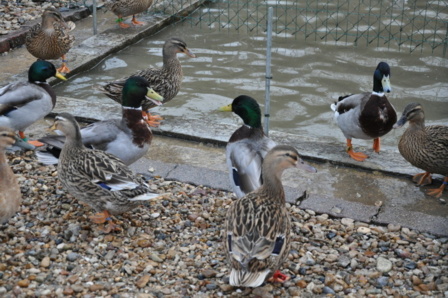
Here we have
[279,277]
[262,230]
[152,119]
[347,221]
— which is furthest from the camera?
[152,119]

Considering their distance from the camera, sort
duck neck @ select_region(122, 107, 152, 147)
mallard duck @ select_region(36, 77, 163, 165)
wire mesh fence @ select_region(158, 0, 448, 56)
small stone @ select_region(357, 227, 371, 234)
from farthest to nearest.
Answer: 1. wire mesh fence @ select_region(158, 0, 448, 56)
2. duck neck @ select_region(122, 107, 152, 147)
3. mallard duck @ select_region(36, 77, 163, 165)
4. small stone @ select_region(357, 227, 371, 234)

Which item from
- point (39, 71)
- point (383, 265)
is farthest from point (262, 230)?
point (39, 71)

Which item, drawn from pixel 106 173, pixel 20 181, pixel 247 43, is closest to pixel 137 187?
pixel 106 173

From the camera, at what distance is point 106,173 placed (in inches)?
186

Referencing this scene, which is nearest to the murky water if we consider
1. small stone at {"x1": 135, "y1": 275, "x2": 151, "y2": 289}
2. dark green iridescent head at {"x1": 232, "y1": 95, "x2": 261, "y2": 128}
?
dark green iridescent head at {"x1": 232, "y1": 95, "x2": 261, "y2": 128}

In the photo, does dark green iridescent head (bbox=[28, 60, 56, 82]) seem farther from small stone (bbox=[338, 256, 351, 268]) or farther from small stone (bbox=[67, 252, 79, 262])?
small stone (bbox=[338, 256, 351, 268])

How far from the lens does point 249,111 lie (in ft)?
17.7

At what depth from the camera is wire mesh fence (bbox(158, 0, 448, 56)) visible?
31.6 feet

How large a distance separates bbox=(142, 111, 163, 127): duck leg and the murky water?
108 mm

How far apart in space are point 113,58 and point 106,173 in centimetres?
466

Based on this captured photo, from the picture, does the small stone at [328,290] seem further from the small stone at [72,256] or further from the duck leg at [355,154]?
the duck leg at [355,154]

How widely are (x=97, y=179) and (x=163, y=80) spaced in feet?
8.50

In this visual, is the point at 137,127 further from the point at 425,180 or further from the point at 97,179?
the point at 425,180

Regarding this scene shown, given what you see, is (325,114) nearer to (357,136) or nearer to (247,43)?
(357,136)
